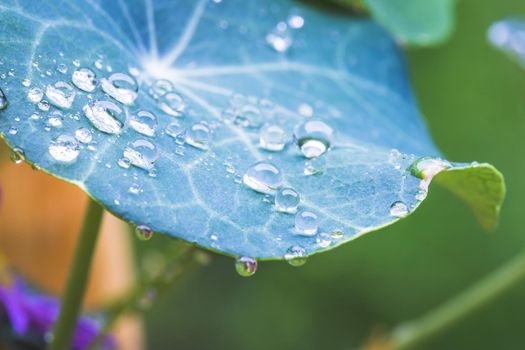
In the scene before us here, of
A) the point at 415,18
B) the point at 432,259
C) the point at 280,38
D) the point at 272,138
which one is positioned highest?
the point at 432,259

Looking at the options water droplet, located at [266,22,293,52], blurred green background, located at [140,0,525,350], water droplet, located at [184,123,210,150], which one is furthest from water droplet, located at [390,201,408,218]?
blurred green background, located at [140,0,525,350]

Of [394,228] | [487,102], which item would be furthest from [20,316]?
[487,102]

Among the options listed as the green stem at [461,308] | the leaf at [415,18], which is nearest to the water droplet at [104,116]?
the leaf at [415,18]

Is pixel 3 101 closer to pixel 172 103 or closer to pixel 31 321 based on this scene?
pixel 172 103

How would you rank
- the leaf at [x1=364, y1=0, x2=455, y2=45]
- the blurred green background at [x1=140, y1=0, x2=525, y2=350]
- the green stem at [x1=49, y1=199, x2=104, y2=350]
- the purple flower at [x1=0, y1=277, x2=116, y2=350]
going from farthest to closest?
the blurred green background at [x1=140, y1=0, x2=525, y2=350] → the leaf at [x1=364, y1=0, x2=455, y2=45] → the purple flower at [x1=0, y1=277, x2=116, y2=350] → the green stem at [x1=49, y1=199, x2=104, y2=350]

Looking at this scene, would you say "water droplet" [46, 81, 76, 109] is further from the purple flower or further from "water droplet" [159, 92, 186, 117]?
the purple flower

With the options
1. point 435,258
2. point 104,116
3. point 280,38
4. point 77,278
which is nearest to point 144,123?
point 104,116

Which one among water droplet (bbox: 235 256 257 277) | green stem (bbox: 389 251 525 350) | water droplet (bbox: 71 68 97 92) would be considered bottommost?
water droplet (bbox: 235 256 257 277)
